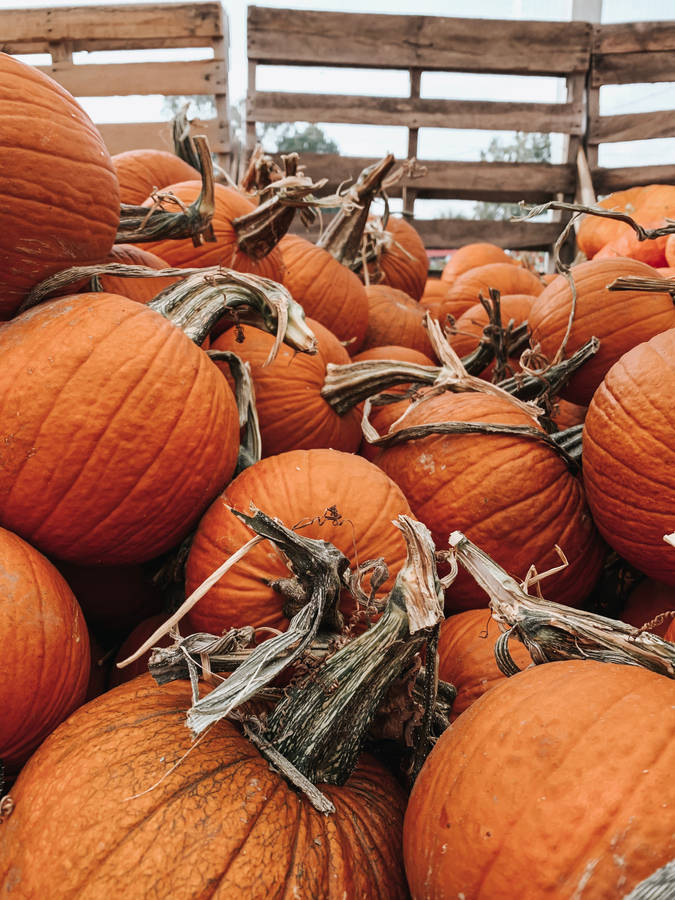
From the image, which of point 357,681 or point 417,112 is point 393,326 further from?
point 417,112

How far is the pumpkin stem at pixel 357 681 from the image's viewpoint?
3.23 ft

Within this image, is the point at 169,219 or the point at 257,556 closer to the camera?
the point at 257,556

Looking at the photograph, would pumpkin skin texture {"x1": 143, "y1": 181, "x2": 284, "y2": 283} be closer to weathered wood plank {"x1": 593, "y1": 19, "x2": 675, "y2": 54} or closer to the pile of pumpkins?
the pile of pumpkins

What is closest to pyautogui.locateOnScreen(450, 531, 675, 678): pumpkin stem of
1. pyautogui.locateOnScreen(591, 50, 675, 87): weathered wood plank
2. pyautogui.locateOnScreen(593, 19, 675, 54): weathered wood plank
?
pyautogui.locateOnScreen(591, 50, 675, 87): weathered wood plank

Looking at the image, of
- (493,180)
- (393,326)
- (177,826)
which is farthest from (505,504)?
(493,180)

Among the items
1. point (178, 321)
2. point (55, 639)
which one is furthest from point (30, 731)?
point (178, 321)

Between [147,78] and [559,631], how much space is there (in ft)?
19.5

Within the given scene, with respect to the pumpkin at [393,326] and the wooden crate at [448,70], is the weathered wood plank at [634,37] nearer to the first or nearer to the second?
the wooden crate at [448,70]

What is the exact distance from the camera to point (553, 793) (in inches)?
30.6

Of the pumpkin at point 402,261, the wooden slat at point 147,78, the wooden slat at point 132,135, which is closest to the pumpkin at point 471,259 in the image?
the pumpkin at point 402,261

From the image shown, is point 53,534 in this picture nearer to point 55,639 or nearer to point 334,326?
point 55,639

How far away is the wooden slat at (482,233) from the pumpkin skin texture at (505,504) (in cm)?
436

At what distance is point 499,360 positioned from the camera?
2.21 metres

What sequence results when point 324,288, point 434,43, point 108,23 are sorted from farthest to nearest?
point 434,43
point 108,23
point 324,288
